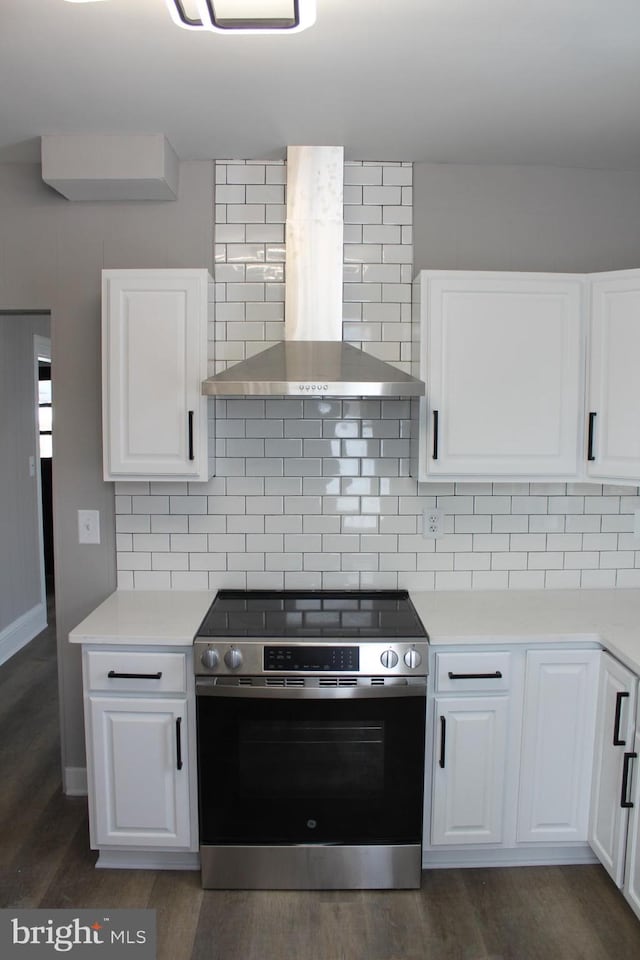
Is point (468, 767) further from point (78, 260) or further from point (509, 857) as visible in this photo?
point (78, 260)

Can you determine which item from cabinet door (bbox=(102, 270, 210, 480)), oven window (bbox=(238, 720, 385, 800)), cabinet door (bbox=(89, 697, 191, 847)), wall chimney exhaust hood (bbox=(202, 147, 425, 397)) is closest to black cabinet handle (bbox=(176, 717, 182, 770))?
cabinet door (bbox=(89, 697, 191, 847))

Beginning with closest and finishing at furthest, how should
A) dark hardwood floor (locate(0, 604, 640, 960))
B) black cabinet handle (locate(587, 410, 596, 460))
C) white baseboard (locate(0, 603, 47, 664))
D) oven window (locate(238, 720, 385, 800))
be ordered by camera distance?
dark hardwood floor (locate(0, 604, 640, 960)) < oven window (locate(238, 720, 385, 800)) < black cabinet handle (locate(587, 410, 596, 460)) < white baseboard (locate(0, 603, 47, 664))

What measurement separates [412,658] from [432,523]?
2.46 feet

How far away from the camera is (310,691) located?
7.23 feet

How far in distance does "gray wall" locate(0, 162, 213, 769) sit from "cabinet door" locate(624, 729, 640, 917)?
7.38ft

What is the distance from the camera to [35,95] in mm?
2145

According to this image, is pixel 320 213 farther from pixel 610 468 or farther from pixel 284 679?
pixel 284 679

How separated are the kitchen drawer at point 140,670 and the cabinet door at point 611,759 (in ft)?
4.94

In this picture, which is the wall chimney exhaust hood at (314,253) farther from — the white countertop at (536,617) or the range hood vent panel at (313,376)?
the white countertop at (536,617)

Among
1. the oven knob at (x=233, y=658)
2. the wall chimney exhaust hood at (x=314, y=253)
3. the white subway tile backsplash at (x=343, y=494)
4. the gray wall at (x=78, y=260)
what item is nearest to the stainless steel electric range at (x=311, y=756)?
the oven knob at (x=233, y=658)

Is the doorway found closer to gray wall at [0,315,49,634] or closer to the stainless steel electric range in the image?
gray wall at [0,315,49,634]

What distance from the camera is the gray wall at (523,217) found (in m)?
2.72

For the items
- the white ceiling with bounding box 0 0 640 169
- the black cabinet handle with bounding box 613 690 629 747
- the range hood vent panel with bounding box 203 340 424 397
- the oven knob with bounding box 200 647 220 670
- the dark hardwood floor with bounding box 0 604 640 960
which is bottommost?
the dark hardwood floor with bounding box 0 604 640 960

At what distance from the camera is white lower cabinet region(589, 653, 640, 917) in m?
2.07
